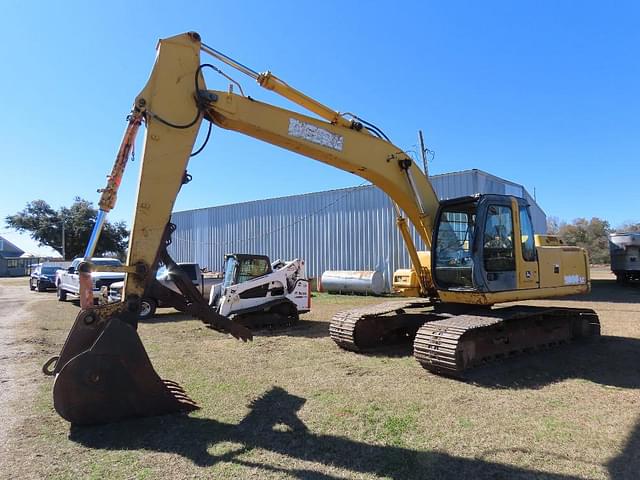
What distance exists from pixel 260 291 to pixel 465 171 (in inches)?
464

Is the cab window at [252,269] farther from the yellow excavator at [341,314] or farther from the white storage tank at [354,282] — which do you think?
the white storage tank at [354,282]

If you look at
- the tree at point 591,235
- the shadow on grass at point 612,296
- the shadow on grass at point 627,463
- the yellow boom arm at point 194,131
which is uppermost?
the tree at point 591,235

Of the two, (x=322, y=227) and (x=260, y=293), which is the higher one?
(x=322, y=227)

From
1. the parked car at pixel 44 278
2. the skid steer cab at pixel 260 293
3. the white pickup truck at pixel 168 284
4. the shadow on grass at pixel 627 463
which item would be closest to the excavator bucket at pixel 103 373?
the shadow on grass at pixel 627 463

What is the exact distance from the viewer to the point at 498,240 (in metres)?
7.39

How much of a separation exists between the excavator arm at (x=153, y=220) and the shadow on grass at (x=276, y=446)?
10.2 inches

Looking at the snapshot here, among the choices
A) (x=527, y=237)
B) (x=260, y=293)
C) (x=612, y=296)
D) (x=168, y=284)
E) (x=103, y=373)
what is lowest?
(x=612, y=296)

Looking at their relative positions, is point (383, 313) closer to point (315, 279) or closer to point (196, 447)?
point (196, 447)

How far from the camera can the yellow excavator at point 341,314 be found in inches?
187

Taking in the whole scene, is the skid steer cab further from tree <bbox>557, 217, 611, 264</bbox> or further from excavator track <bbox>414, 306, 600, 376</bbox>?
tree <bbox>557, 217, 611, 264</bbox>

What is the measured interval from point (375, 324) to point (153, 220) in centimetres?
492

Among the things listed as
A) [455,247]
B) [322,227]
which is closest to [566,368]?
[455,247]

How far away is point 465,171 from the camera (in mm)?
19516

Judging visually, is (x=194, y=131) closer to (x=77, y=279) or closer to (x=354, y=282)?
(x=77, y=279)
